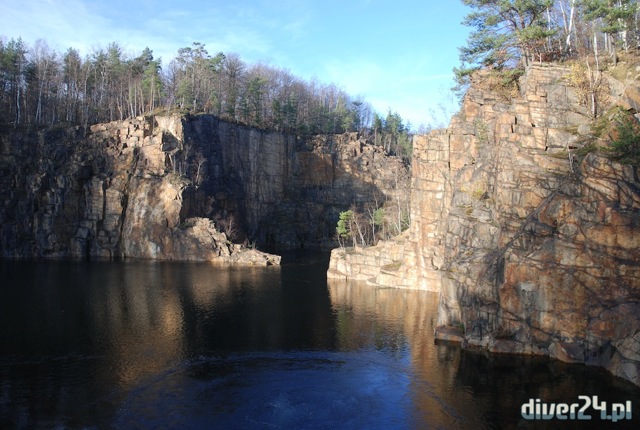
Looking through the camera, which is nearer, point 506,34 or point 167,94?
point 506,34

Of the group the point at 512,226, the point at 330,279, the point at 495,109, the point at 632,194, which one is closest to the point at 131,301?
the point at 330,279

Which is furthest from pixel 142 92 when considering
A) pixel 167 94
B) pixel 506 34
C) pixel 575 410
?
pixel 575 410

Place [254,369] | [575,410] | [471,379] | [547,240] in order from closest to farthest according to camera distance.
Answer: [575,410]
[471,379]
[254,369]
[547,240]

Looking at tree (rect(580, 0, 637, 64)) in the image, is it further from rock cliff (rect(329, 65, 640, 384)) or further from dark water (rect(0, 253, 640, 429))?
dark water (rect(0, 253, 640, 429))

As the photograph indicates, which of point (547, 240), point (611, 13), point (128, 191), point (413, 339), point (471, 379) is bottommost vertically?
point (471, 379)

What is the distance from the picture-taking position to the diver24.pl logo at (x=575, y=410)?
25359 millimetres

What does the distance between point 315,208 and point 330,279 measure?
45831 millimetres

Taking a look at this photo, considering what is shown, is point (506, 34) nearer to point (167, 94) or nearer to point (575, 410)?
point (575, 410)

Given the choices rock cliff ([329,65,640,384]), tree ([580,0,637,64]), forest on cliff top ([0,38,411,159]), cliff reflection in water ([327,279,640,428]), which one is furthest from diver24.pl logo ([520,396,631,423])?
forest on cliff top ([0,38,411,159])

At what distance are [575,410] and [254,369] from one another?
17701 millimetres

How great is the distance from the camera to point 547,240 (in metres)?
33.6

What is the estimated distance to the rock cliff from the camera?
3127 centimetres

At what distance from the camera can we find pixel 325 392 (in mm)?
28859

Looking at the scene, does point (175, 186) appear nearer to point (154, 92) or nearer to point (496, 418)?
point (154, 92)
